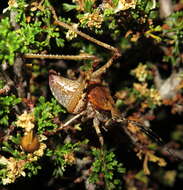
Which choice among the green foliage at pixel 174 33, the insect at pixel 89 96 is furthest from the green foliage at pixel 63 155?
the green foliage at pixel 174 33

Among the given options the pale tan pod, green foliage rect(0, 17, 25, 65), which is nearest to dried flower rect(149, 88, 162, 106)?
the pale tan pod

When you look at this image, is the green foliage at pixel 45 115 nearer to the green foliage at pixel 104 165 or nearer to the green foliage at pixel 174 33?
the green foliage at pixel 104 165

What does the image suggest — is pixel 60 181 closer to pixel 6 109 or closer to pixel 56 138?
pixel 56 138

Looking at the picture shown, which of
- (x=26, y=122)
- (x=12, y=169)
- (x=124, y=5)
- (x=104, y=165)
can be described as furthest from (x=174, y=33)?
(x=12, y=169)

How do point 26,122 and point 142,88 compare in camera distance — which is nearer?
point 26,122

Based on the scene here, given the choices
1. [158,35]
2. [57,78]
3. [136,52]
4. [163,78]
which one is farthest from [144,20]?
[163,78]

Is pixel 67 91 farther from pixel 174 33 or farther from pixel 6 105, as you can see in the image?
pixel 174 33

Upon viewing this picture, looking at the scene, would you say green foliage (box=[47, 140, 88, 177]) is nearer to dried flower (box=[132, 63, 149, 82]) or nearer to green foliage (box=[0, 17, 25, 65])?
green foliage (box=[0, 17, 25, 65])
